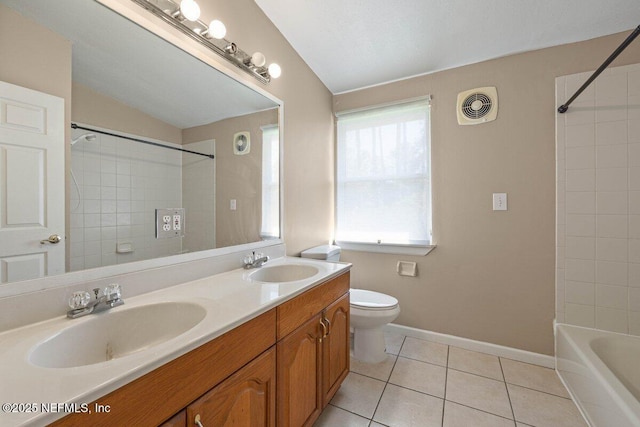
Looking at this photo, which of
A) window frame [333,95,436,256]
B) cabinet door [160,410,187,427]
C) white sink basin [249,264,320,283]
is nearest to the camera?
cabinet door [160,410,187,427]

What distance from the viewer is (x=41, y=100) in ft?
2.61

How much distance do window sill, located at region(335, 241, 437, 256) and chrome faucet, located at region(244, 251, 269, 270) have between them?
110 cm

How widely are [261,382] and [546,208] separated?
210 cm

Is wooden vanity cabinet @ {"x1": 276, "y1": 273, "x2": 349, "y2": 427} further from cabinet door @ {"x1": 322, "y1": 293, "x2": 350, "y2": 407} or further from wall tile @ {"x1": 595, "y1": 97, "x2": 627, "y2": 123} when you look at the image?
wall tile @ {"x1": 595, "y1": 97, "x2": 627, "y2": 123}

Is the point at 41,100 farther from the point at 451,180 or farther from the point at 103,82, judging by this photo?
the point at 451,180

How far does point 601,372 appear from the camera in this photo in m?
1.25

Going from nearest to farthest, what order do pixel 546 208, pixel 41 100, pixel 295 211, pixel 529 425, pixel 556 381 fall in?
pixel 41 100 → pixel 529 425 → pixel 556 381 → pixel 546 208 → pixel 295 211

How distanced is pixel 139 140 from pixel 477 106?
2.23 m

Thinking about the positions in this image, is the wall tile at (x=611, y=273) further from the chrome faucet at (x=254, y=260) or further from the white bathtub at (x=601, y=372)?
the chrome faucet at (x=254, y=260)

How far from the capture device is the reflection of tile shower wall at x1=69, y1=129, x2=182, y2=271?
88 centimetres

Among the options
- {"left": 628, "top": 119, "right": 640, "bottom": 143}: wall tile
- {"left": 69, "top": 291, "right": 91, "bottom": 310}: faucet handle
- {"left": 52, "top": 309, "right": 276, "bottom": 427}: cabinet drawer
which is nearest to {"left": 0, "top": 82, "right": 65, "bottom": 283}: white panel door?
{"left": 69, "top": 291, "right": 91, "bottom": 310}: faucet handle

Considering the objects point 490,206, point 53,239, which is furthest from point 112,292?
point 490,206

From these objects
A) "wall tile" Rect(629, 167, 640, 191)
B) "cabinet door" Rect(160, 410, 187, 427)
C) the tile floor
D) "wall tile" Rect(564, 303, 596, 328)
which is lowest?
the tile floor

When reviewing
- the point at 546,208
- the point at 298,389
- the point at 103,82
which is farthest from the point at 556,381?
the point at 103,82
